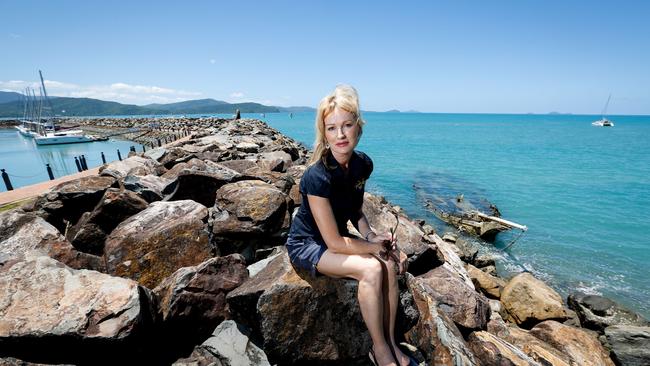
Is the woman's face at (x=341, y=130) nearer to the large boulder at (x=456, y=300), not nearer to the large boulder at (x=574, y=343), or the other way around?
the large boulder at (x=456, y=300)

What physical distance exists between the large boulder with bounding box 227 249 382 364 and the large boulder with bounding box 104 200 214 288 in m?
1.77

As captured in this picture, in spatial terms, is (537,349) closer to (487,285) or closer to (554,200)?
(487,285)

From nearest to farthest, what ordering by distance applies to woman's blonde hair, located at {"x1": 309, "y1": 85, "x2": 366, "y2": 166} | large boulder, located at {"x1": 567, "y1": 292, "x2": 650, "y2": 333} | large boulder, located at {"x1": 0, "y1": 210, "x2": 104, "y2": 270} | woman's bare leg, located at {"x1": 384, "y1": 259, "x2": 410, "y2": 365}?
woman's bare leg, located at {"x1": 384, "y1": 259, "x2": 410, "y2": 365}, woman's blonde hair, located at {"x1": 309, "y1": 85, "x2": 366, "y2": 166}, large boulder, located at {"x1": 0, "y1": 210, "x2": 104, "y2": 270}, large boulder, located at {"x1": 567, "y1": 292, "x2": 650, "y2": 333}

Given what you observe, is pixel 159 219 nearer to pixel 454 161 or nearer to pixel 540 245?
pixel 540 245

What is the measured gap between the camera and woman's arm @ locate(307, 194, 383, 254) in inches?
125

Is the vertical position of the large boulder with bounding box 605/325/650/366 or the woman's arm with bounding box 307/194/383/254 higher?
the woman's arm with bounding box 307/194/383/254

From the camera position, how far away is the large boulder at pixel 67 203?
6.11 metres

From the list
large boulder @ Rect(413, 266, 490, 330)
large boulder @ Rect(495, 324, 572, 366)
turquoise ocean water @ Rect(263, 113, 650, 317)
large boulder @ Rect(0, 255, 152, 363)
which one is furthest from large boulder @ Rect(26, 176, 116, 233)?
turquoise ocean water @ Rect(263, 113, 650, 317)

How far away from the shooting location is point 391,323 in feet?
10.5

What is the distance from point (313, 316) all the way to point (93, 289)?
2453mm

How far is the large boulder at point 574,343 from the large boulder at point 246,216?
6.39 metres

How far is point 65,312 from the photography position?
3.10 meters

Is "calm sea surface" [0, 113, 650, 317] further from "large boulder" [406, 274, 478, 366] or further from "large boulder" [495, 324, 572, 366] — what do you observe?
"large boulder" [406, 274, 478, 366]

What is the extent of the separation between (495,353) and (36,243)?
688 centimetres
